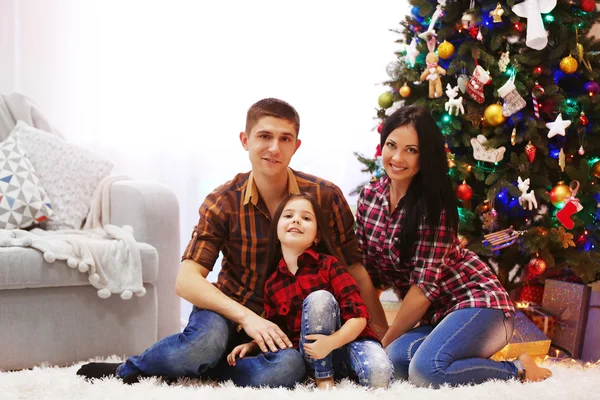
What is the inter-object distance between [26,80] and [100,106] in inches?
17.9

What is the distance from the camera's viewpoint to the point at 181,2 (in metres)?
3.20

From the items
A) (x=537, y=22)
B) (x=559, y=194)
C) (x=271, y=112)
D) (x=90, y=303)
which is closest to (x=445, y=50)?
(x=537, y=22)

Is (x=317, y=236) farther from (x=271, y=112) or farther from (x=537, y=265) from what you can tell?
(x=537, y=265)

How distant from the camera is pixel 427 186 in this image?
1.79m

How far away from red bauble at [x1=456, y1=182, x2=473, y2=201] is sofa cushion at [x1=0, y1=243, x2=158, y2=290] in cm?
140

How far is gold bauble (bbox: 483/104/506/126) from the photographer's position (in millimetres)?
2311

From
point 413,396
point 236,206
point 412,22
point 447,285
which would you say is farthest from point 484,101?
point 413,396

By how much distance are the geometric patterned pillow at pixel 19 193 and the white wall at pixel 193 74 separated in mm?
896

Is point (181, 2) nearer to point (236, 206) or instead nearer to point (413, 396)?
point (236, 206)

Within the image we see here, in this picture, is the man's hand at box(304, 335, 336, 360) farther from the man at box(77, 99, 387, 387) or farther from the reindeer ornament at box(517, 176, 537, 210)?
the reindeer ornament at box(517, 176, 537, 210)

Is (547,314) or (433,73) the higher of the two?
(433,73)

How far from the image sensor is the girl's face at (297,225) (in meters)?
1.66

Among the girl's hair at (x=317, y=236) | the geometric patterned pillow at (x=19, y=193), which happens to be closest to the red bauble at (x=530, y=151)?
the girl's hair at (x=317, y=236)

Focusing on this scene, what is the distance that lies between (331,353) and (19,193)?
1.35 meters
